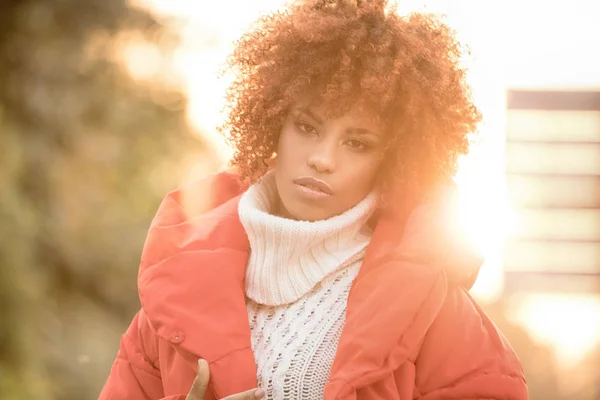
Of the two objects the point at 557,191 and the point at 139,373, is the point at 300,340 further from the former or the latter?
the point at 557,191

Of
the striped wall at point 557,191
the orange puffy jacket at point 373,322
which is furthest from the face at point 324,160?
the striped wall at point 557,191

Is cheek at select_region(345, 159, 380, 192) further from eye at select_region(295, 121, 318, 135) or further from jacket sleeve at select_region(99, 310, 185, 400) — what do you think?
jacket sleeve at select_region(99, 310, 185, 400)

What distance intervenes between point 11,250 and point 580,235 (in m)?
57.6

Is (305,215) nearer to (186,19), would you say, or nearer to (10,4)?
(10,4)

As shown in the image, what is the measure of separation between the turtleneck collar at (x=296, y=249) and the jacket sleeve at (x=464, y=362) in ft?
0.92

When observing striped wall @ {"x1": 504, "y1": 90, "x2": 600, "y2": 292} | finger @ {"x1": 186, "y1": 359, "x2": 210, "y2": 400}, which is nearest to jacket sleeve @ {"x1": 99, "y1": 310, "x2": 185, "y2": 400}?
finger @ {"x1": 186, "y1": 359, "x2": 210, "y2": 400}

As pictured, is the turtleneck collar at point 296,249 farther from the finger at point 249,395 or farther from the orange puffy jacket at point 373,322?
the finger at point 249,395

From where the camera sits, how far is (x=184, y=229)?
2.24m

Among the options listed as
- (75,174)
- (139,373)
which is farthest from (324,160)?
(75,174)

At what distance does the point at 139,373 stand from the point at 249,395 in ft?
1.49

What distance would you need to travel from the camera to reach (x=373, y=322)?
1883 mm

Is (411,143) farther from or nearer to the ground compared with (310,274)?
farther from the ground

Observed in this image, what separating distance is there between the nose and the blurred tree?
340 cm

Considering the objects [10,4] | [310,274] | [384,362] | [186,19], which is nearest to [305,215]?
[310,274]
